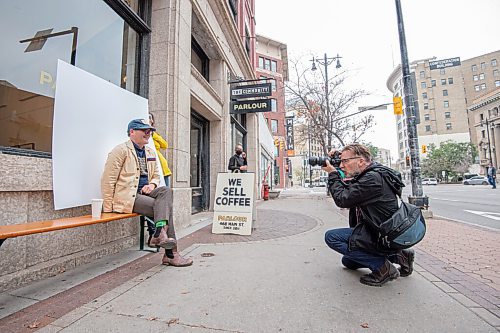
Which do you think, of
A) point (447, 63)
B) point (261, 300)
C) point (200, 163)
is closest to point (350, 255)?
point (261, 300)

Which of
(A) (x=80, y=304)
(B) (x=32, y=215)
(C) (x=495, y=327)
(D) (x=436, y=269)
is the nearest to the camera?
(C) (x=495, y=327)

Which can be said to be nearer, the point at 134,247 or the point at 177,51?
the point at 134,247

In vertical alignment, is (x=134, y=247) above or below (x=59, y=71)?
below

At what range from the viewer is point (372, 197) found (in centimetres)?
259

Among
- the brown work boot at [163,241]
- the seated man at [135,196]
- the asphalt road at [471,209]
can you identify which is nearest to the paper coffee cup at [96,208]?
the seated man at [135,196]

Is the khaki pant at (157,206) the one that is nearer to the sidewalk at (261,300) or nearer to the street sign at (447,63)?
the sidewalk at (261,300)

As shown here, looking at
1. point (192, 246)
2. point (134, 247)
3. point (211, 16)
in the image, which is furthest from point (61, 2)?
point (211, 16)

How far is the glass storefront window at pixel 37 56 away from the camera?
311cm

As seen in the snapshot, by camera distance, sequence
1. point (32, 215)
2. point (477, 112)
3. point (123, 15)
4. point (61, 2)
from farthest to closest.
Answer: point (477, 112) < point (123, 15) < point (61, 2) < point (32, 215)

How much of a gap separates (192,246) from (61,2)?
13.6 ft

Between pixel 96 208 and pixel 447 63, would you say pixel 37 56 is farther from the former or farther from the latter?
pixel 447 63

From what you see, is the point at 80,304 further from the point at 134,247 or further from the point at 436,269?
the point at 436,269

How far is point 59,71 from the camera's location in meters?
3.29

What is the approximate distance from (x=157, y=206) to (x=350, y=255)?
2.31 m
